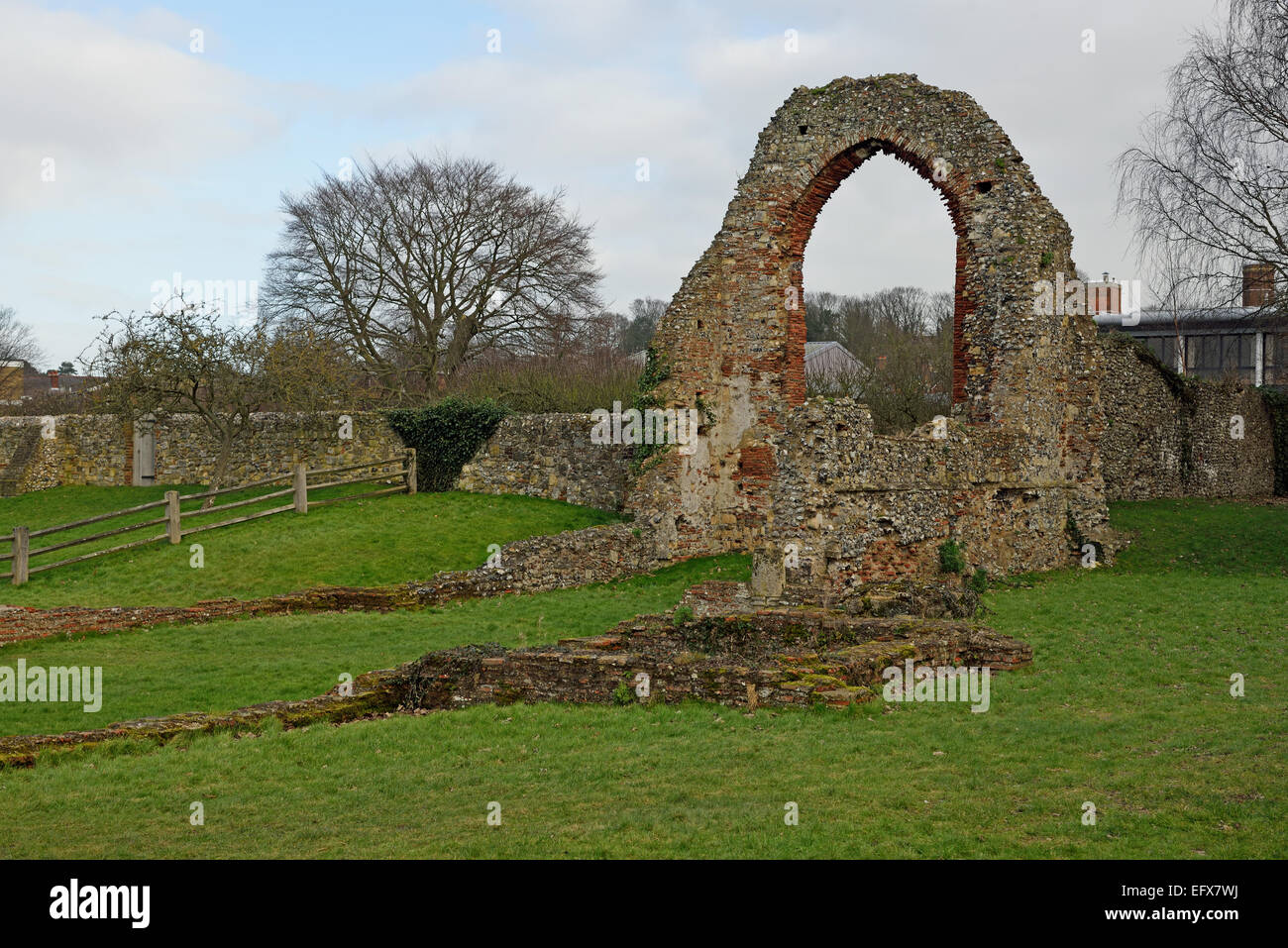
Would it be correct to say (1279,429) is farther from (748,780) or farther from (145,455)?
(145,455)

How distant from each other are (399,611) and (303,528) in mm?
5245

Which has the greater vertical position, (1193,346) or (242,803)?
(1193,346)

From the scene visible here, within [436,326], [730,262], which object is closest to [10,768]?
[730,262]

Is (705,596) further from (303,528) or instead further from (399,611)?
(303,528)

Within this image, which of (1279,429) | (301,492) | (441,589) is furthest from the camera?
(1279,429)

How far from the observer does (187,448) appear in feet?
98.2

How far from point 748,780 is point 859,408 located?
10.3m

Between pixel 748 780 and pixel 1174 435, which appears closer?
pixel 748 780

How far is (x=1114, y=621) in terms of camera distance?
14539 millimetres

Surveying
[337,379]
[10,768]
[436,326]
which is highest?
[436,326]

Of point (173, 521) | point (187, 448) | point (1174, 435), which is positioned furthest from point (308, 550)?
point (1174, 435)

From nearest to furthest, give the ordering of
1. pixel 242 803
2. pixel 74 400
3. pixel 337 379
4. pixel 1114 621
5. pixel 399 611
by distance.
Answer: pixel 242 803 → pixel 1114 621 → pixel 399 611 → pixel 337 379 → pixel 74 400

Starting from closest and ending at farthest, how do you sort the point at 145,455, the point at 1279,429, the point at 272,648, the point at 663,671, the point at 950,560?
the point at 663,671
the point at 272,648
the point at 950,560
the point at 145,455
the point at 1279,429

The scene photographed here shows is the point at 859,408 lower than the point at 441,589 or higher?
higher
